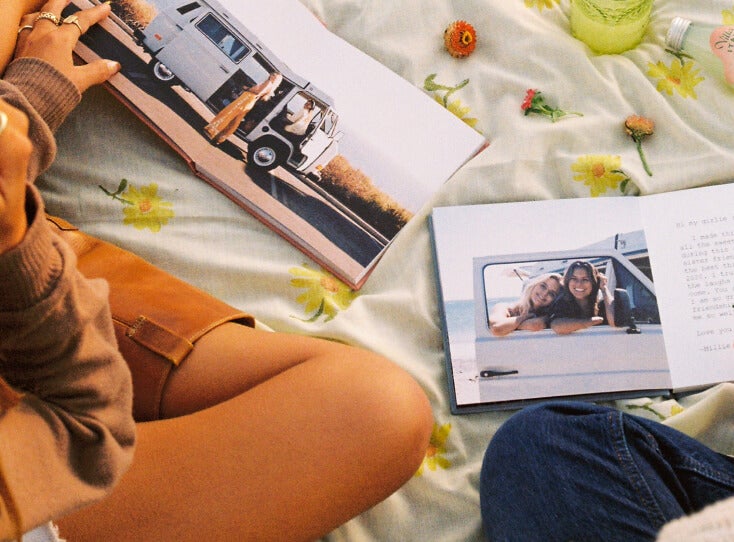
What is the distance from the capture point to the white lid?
36.4 inches

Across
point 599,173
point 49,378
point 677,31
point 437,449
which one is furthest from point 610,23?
point 49,378

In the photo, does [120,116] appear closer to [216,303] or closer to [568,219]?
[216,303]

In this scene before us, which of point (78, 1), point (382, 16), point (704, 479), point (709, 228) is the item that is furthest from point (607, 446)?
point (78, 1)

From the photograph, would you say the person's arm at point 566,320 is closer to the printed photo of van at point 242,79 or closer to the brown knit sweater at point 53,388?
the printed photo of van at point 242,79

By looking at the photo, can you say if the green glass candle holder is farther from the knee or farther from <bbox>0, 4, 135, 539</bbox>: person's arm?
<bbox>0, 4, 135, 539</bbox>: person's arm

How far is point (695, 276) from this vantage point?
834mm

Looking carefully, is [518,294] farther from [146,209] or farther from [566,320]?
[146,209]

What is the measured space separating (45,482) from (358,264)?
434 millimetres

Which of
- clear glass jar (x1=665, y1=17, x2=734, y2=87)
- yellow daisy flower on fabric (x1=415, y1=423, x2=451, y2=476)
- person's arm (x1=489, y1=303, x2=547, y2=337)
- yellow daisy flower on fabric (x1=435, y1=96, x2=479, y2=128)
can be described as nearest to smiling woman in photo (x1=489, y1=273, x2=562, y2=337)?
person's arm (x1=489, y1=303, x2=547, y2=337)

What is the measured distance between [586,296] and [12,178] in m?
0.59

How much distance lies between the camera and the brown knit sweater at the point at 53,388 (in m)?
0.48

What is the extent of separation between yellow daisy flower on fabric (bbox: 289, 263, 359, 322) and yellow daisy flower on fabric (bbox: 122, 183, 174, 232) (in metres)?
0.16

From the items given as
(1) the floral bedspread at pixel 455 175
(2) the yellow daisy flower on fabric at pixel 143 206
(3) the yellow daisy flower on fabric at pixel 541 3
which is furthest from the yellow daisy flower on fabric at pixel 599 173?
(2) the yellow daisy flower on fabric at pixel 143 206

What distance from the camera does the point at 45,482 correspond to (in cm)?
51
